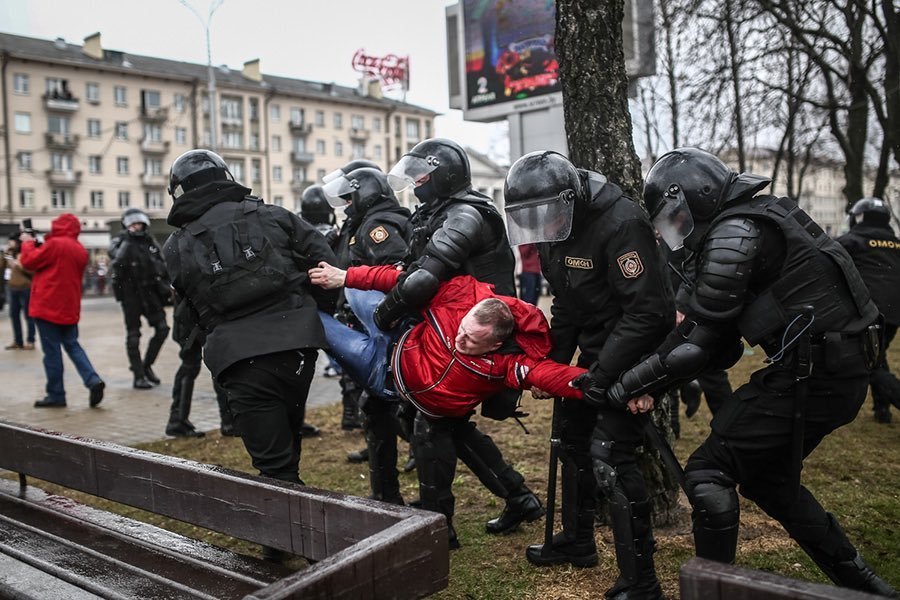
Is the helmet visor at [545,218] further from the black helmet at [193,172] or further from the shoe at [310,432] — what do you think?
the shoe at [310,432]

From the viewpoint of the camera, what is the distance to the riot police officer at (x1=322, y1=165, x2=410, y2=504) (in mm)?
4695

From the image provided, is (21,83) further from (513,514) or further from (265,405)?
(513,514)

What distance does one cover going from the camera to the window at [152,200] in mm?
62791

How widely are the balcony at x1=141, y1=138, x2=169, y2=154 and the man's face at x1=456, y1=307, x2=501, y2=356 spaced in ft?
210

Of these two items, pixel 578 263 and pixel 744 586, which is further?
pixel 578 263

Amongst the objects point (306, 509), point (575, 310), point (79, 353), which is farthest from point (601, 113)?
point (79, 353)

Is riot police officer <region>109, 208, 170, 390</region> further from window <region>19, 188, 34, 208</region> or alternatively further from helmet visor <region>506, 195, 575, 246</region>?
window <region>19, 188, 34, 208</region>

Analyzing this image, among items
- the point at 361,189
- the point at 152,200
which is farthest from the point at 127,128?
the point at 361,189

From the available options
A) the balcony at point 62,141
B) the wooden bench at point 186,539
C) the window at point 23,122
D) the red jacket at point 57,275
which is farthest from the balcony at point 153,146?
the wooden bench at point 186,539

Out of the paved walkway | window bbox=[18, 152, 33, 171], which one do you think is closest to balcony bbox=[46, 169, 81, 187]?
window bbox=[18, 152, 33, 171]

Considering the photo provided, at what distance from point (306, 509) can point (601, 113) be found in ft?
9.00

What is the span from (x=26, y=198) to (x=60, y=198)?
9.43 feet

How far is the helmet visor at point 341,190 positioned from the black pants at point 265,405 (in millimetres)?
1667

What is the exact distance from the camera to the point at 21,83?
5653 centimetres
